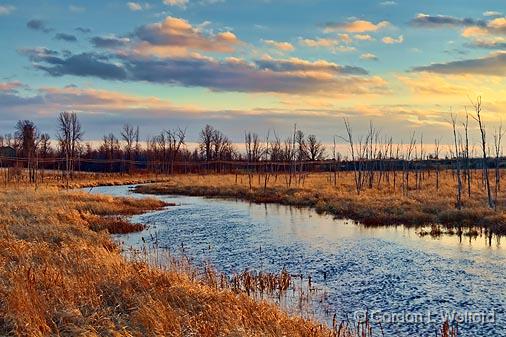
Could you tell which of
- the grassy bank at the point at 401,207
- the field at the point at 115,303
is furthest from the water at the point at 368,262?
the grassy bank at the point at 401,207

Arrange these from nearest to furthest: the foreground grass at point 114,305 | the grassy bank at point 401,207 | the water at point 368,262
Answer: the foreground grass at point 114,305 → the water at point 368,262 → the grassy bank at point 401,207

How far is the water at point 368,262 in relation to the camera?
1025cm

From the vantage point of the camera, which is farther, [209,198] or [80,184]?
[80,184]

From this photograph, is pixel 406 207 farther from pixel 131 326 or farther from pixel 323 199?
pixel 131 326

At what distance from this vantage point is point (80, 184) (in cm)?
5656

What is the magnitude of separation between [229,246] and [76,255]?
24.1 feet

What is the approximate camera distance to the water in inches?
404

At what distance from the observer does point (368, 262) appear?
50.4ft

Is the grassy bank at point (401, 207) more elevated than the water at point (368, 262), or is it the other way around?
the grassy bank at point (401, 207)

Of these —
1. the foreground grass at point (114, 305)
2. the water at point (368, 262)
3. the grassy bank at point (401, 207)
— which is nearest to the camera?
the foreground grass at point (114, 305)

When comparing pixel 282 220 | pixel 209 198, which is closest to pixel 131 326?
pixel 282 220

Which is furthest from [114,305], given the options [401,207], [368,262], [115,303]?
[401,207]

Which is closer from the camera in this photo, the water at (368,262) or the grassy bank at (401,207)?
the water at (368,262)

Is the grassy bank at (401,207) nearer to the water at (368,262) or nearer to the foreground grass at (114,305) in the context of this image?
the water at (368,262)
